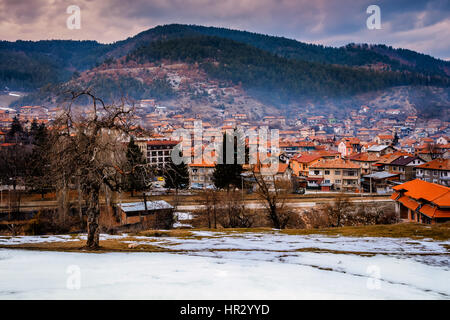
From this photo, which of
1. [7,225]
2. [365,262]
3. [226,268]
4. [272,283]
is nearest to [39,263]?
[226,268]

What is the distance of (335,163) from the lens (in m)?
54.4

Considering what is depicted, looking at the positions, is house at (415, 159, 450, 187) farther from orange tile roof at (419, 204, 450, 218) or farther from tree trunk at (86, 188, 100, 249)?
tree trunk at (86, 188, 100, 249)

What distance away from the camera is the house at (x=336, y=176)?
5253 centimetres

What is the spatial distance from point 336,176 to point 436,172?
14.0m

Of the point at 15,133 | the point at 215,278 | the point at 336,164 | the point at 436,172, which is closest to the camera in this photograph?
the point at 215,278

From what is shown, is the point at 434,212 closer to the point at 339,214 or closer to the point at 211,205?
the point at 339,214

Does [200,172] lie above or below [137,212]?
above

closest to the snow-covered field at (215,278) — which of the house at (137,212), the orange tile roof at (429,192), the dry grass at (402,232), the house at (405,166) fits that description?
the dry grass at (402,232)

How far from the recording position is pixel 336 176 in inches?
2112

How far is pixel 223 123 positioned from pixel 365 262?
15571 cm

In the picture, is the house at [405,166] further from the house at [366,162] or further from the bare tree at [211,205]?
the bare tree at [211,205]

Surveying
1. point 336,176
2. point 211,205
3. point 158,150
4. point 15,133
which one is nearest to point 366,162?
point 336,176

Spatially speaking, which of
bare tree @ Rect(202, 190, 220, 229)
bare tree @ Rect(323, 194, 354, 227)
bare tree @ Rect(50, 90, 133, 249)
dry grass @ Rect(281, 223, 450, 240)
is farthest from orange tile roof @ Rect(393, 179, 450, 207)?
bare tree @ Rect(50, 90, 133, 249)

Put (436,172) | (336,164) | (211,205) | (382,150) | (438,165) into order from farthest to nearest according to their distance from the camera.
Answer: (382,150), (336,164), (436,172), (438,165), (211,205)
